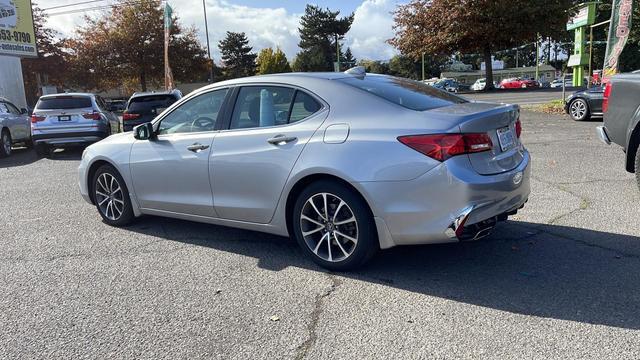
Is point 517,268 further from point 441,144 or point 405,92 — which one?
point 405,92

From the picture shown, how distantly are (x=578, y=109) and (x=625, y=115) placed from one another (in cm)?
907

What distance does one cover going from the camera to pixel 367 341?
10.6 ft

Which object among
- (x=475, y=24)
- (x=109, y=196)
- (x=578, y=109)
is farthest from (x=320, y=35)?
(x=109, y=196)

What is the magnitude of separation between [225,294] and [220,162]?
4.11 ft

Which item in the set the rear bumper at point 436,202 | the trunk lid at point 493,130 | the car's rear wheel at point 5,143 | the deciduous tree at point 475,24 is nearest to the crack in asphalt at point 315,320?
the rear bumper at point 436,202

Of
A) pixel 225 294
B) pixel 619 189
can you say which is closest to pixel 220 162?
pixel 225 294

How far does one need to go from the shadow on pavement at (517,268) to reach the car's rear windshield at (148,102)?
29.4 feet

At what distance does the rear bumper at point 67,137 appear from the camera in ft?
41.3

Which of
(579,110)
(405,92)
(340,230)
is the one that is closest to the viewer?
(340,230)

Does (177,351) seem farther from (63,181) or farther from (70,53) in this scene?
(70,53)

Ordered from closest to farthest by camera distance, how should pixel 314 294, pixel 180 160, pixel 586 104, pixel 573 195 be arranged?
pixel 314 294
pixel 180 160
pixel 573 195
pixel 586 104

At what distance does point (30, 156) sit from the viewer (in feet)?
44.9

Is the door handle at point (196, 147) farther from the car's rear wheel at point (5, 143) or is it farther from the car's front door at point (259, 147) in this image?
the car's rear wheel at point (5, 143)

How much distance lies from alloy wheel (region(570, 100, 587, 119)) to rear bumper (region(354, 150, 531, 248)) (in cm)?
1222
